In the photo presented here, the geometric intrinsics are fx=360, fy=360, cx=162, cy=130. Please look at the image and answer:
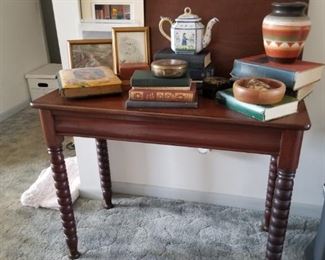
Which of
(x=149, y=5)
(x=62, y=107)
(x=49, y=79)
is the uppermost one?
(x=149, y=5)

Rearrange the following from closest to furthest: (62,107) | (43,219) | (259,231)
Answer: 1. (62,107)
2. (259,231)
3. (43,219)

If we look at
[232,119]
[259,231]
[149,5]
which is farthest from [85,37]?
[259,231]

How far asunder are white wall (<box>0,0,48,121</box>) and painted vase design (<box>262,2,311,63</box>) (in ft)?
7.80

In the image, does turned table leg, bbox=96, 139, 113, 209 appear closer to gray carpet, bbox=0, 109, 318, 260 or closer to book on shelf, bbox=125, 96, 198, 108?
gray carpet, bbox=0, 109, 318, 260

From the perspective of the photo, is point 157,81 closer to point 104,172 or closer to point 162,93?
point 162,93

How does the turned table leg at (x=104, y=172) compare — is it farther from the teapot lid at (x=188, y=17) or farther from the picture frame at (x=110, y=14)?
the teapot lid at (x=188, y=17)

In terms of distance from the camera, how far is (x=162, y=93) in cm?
115

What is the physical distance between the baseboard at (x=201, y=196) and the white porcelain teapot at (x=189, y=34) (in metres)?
0.79

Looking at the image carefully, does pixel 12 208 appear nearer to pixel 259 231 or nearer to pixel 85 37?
pixel 85 37

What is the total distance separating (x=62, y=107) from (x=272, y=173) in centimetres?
89

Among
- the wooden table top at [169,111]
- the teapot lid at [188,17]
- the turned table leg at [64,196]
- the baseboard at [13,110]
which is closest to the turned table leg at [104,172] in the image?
the turned table leg at [64,196]

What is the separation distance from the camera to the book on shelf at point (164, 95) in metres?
1.14

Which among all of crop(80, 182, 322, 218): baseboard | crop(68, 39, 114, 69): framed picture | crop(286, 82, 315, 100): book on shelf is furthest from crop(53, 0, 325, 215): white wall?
crop(286, 82, 315, 100): book on shelf

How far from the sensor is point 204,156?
1723mm
